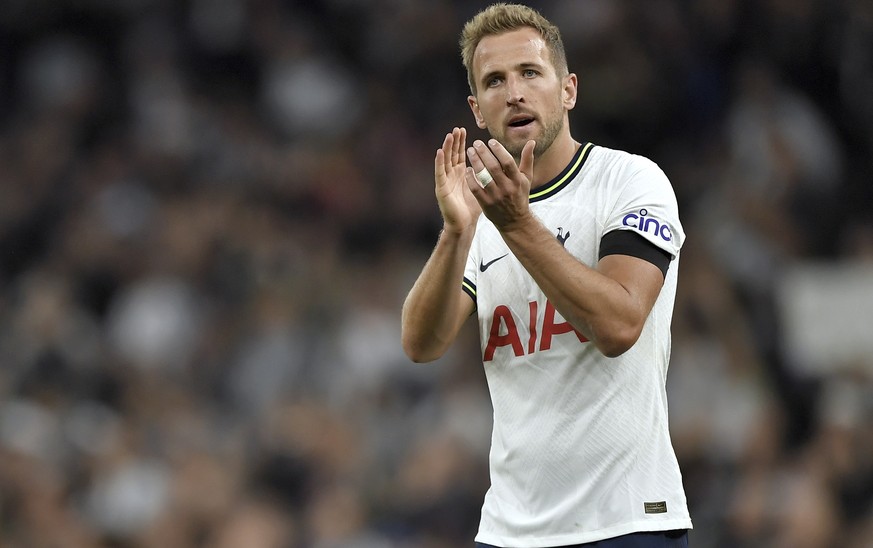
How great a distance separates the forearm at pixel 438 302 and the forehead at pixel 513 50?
20.6 inches

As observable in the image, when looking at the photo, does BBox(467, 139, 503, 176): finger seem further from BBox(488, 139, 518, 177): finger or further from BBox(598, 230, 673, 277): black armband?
BBox(598, 230, 673, 277): black armband

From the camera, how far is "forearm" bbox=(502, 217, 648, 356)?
12.1ft

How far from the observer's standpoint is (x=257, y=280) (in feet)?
36.1

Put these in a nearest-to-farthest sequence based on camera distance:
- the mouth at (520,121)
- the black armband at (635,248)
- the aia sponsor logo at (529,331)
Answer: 1. the black armband at (635,248)
2. the aia sponsor logo at (529,331)
3. the mouth at (520,121)

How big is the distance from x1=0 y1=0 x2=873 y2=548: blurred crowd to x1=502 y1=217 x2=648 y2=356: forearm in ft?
13.8

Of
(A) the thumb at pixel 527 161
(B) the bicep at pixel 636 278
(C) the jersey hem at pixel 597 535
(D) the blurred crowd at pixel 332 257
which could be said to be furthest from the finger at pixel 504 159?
(D) the blurred crowd at pixel 332 257

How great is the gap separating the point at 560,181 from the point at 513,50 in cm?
43

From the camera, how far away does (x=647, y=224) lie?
12.8 ft

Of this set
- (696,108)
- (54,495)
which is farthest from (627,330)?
(696,108)

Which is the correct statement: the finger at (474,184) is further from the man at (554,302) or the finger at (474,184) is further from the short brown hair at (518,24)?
the short brown hair at (518,24)

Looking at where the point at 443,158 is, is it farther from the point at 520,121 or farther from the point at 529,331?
the point at 529,331

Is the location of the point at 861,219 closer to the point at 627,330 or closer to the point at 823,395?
the point at 823,395

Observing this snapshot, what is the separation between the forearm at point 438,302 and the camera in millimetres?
4156

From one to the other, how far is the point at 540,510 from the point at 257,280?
7201mm
